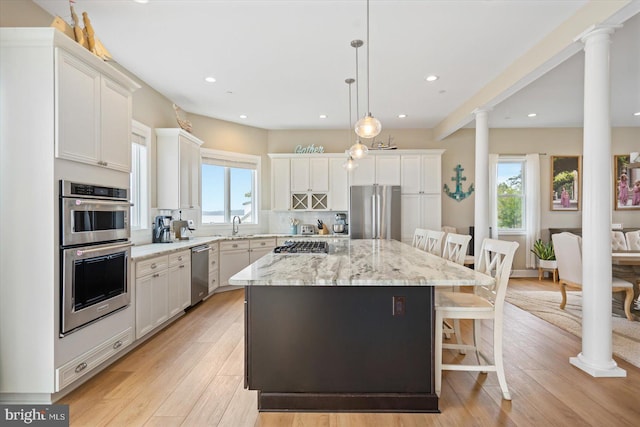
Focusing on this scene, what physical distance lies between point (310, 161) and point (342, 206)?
103cm

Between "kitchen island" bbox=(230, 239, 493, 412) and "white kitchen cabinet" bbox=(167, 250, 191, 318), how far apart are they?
2.06 meters

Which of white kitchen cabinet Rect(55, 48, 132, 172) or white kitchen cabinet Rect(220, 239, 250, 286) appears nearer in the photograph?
white kitchen cabinet Rect(55, 48, 132, 172)

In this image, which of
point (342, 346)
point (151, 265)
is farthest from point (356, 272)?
point (151, 265)

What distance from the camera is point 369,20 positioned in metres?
2.90

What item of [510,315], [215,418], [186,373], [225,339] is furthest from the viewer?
[510,315]

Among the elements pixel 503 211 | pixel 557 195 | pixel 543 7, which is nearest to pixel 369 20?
pixel 543 7

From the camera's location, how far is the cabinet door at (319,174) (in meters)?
6.42

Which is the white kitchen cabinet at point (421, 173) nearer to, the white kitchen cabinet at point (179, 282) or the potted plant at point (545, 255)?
the potted plant at point (545, 255)

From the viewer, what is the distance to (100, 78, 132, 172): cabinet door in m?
2.64

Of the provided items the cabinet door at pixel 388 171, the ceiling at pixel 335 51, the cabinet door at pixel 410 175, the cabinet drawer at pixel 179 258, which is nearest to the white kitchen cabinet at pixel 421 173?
the cabinet door at pixel 410 175

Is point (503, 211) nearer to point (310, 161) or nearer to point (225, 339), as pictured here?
point (310, 161)

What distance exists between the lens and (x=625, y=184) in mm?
6551

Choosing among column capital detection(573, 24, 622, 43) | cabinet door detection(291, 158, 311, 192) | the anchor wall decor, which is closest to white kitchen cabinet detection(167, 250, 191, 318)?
cabinet door detection(291, 158, 311, 192)

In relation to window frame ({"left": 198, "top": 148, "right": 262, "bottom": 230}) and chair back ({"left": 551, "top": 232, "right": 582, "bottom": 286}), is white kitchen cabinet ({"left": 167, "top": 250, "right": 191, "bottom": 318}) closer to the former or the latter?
window frame ({"left": 198, "top": 148, "right": 262, "bottom": 230})
